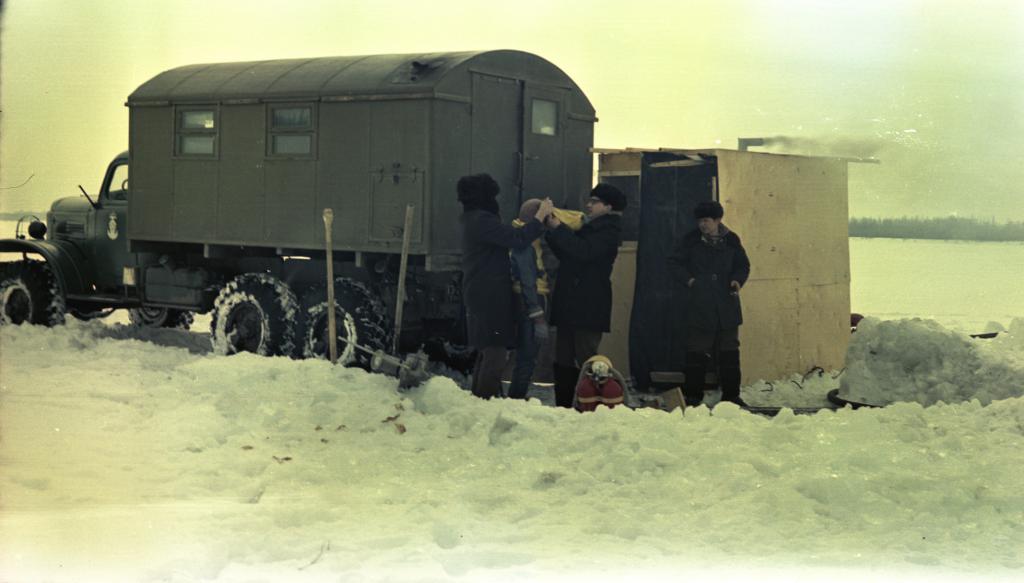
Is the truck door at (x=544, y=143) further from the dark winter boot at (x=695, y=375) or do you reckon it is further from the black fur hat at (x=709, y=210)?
the dark winter boot at (x=695, y=375)

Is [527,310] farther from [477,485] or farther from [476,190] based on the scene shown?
[477,485]

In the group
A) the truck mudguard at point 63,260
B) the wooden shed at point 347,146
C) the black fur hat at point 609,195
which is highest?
the wooden shed at point 347,146

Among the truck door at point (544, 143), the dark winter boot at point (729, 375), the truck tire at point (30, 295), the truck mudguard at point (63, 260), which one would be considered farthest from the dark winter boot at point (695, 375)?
the truck tire at point (30, 295)

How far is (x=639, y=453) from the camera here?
830cm

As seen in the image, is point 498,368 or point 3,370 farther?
point 3,370

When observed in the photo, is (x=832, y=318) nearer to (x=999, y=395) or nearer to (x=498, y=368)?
(x=999, y=395)

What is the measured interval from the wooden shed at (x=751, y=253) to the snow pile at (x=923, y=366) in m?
0.96

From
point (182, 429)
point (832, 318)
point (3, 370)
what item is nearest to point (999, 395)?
point (832, 318)

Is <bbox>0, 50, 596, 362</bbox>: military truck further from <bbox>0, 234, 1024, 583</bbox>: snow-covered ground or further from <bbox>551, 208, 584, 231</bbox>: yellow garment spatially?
<bbox>0, 234, 1024, 583</bbox>: snow-covered ground

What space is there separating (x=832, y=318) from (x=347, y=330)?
16.3ft

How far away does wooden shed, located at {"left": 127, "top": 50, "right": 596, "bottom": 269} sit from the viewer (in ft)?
38.8

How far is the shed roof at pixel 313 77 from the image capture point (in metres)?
12.0

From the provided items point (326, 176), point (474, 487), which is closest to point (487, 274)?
point (474, 487)

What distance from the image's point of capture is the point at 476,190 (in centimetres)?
1019
